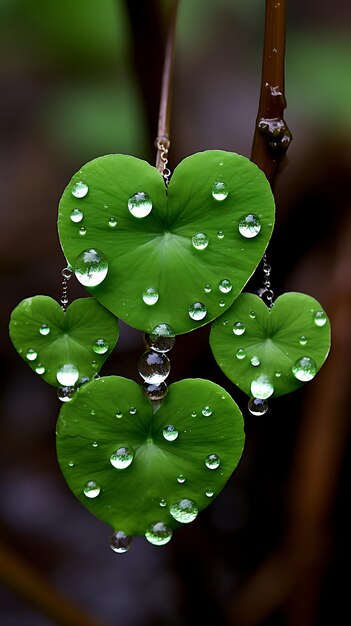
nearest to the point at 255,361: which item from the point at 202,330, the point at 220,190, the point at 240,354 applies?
the point at 240,354

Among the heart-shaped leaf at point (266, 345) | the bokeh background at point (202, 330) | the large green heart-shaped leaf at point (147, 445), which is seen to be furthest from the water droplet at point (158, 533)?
the bokeh background at point (202, 330)

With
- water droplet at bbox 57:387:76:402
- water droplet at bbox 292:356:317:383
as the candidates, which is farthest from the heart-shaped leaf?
water droplet at bbox 57:387:76:402

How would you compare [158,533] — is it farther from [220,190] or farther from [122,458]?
[220,190]

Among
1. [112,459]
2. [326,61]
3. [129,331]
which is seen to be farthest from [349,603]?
[326,61]

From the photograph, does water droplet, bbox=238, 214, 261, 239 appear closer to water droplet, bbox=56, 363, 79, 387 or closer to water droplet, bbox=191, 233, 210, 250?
water droplet, bbox=191, 233, 210, 250

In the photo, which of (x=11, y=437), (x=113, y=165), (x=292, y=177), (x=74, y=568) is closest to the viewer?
(x=113, y=165)

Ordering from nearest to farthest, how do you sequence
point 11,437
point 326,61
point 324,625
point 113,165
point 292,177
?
point 113,165 → point 324,625 → point 11,437 → point 292,177 → point 326,61

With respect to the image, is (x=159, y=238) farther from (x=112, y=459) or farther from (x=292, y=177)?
(x=292, y=177)

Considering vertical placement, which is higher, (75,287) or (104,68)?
(104,68)
